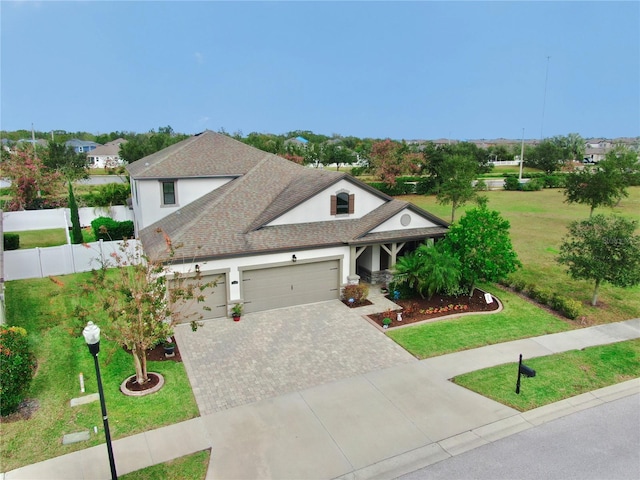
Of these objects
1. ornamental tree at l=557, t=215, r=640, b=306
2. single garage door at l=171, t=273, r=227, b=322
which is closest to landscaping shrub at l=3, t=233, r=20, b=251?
single garage door at l=171, t=273, r=227, b=322

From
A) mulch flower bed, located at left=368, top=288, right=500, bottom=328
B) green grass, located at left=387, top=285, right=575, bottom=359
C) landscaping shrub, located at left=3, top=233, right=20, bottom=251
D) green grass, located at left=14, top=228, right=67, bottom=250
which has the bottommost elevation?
green grass, located at left=387, top=285, right=575, bottom=359

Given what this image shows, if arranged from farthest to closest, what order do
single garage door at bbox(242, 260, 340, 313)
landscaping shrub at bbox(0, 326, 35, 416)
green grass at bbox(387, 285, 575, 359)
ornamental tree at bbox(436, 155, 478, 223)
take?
ornamental tree at bbox(436, 155, 478, 223)
single garage door at bbox(242, 260, 340, 313)
green grass at bbox(387, 285, 575, 359)
landscaping shrub at bbox(0, 326, 35, 416)

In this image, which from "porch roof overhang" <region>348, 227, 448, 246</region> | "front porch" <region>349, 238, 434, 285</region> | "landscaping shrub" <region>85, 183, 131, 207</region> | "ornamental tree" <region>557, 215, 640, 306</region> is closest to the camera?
"ornamental tree" <region>557, 215, 640, 306</region>

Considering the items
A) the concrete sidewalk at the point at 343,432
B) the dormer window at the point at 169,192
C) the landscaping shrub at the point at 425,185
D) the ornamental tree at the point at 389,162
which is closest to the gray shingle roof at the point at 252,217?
the dormer window at the point at 169,192

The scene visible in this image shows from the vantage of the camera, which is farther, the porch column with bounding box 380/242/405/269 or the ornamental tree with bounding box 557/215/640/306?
the porch column with bounding box 380/242/405/269

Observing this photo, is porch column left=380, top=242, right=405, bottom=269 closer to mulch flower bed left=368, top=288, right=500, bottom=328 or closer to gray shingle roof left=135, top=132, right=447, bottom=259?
gray shingle roof left=135, top=132, right=447, bottom=259

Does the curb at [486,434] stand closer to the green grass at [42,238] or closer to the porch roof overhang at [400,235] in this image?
the porch roof overhang at [400,235]

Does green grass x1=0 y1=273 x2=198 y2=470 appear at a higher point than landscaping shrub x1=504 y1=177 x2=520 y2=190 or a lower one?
lower

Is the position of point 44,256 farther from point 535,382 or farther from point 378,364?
point 535,382
